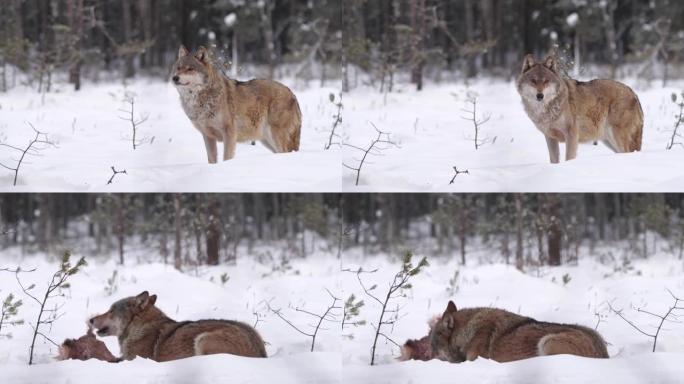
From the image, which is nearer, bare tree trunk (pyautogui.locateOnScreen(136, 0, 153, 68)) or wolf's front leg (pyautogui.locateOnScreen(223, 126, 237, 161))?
wolf's front leg (pyautogui.locateOnScreen(223, 126, 237, 161))

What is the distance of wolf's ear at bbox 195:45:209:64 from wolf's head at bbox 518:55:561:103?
162 cm

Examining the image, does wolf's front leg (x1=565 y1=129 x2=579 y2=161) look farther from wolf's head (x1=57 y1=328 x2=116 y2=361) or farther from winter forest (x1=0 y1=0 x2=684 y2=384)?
wolf's head (x1=57 y1=328 x2=116 y2=361)

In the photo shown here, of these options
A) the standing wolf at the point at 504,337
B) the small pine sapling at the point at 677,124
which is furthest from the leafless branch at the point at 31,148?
the small pine sapling at the point at 677,124

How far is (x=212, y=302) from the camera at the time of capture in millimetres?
4754

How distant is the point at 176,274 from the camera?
15.7 ft

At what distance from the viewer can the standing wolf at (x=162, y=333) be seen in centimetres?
444

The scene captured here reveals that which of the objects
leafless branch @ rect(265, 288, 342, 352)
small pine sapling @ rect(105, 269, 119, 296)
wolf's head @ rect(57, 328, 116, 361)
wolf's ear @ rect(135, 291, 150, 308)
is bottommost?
wolf's head @ rect(57, 328, 116, 361)

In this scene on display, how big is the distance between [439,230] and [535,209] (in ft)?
1.67

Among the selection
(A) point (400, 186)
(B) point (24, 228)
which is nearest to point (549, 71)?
(A) point (400, 186)

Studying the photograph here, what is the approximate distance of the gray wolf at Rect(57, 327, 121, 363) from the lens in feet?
15.1

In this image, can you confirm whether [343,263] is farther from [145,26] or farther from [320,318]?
[145,26]

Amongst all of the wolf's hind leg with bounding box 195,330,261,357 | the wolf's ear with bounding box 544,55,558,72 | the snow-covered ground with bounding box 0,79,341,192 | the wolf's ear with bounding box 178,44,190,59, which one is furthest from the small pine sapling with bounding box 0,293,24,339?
the wolf's ear with bounding box 544,55,558,72

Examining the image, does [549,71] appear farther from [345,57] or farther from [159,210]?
[159,210]

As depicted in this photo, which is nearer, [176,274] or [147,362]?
[147,362]
